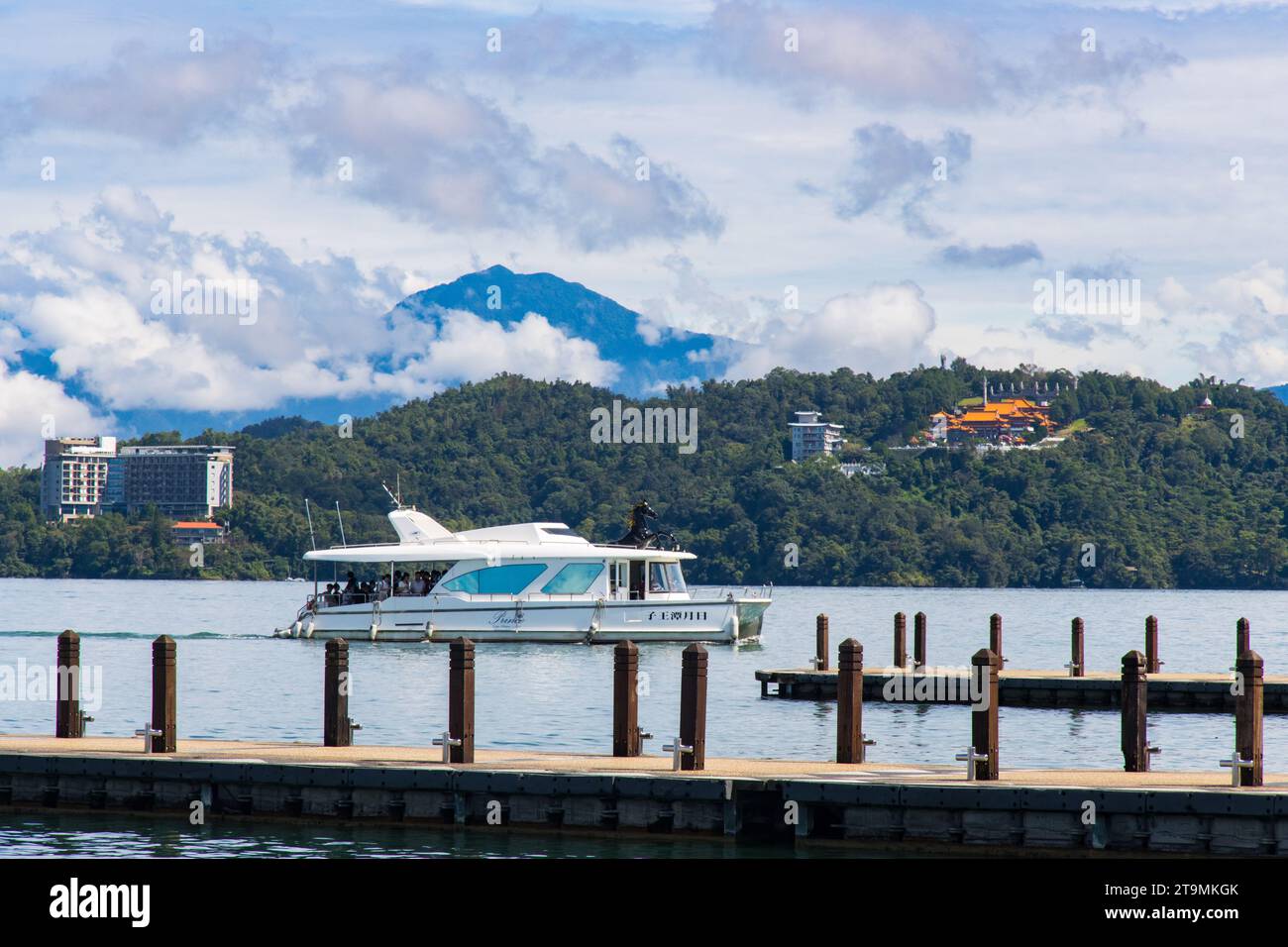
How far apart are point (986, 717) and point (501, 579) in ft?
128

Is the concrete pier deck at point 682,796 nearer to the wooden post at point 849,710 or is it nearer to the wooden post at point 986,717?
the wooden post at point 986,717

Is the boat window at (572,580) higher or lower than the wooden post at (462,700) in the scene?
higher

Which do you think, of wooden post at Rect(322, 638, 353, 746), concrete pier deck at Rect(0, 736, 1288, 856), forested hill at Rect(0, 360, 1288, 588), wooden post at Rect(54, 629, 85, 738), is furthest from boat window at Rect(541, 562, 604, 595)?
forested hill at Rect(0, 360, 1288, 588)

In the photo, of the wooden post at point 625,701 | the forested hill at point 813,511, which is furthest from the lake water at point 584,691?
the forested hill at point 813,511

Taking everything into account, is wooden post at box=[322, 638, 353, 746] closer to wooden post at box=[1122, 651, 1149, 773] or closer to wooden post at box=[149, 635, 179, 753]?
wooden post at box=[149, 635, 179, 753]

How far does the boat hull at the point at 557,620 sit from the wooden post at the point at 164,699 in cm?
3439

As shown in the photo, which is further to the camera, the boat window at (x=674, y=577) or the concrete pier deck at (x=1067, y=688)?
the boat window at (x=674, y=577)

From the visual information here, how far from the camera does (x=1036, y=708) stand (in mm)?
42594

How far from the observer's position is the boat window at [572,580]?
199 ft

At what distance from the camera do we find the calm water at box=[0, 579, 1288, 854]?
35375 mm

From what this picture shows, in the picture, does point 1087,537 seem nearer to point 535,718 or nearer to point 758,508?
point 758,508
